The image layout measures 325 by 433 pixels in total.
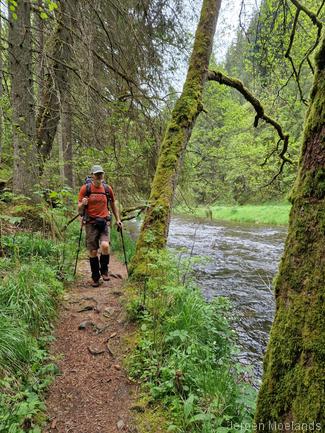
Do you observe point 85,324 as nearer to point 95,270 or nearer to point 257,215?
point 95,270

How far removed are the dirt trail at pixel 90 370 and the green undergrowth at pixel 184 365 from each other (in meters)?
0.21

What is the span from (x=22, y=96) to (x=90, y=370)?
5.03m

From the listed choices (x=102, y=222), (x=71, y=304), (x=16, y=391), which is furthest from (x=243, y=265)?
(x=16, y=391)

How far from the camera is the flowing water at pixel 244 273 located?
4.92 metres

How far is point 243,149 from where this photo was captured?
14094 millimetres

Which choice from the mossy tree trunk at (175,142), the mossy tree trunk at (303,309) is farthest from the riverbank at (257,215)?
the mossy tree trunk at (303,309)

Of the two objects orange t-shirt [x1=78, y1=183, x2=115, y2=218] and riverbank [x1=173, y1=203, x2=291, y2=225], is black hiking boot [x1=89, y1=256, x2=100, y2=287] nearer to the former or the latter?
orange t-shirt [x1=78, y1=183, x2=115, y2=218]

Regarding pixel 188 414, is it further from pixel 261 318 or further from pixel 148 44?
pixel 148 44

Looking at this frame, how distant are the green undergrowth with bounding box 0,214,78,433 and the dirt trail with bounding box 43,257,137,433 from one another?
16cm

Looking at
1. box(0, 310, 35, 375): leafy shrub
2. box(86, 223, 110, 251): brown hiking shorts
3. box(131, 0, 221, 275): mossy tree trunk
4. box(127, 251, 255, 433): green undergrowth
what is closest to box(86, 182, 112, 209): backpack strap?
box(86, 223, 110, 251): brown hiking shorts

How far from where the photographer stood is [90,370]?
3.22 meters

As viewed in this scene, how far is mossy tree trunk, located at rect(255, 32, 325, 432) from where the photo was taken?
3.72 ft

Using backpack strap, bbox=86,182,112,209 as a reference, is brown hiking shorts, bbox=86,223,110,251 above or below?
below

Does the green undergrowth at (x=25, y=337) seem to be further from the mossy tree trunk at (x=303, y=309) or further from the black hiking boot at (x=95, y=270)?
the mossy tree trunk at (x=303, y=309)
